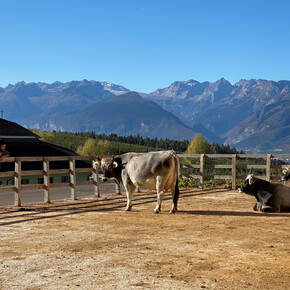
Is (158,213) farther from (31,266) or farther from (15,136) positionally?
(15,136)

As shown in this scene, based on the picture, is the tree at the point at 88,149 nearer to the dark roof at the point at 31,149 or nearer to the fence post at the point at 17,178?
the dark roof at the point at 31,149

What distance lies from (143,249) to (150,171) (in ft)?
18.8

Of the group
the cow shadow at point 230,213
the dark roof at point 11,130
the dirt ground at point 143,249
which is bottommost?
the cow shadow at point 230,213

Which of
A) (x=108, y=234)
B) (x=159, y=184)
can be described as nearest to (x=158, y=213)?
(x=159, y=184)

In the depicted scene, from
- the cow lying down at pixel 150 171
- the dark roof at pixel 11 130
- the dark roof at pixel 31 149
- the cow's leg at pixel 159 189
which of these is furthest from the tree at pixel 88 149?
the cow's leg at pixel 159 189

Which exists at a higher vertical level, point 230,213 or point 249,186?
point 249,186

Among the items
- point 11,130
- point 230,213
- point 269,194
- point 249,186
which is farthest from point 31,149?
point 269,194

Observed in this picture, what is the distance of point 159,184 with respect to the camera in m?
14.8

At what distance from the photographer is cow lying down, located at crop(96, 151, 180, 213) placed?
14.8m

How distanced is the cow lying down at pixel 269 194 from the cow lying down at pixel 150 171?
2415 millimetres

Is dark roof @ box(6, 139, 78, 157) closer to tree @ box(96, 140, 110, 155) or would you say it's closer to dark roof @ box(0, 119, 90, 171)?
dark roof @ box(0, 119, 90, 171)

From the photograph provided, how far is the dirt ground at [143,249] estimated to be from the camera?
7.17 meters

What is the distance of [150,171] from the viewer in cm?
1491

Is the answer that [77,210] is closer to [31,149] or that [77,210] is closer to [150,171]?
[150,171]
